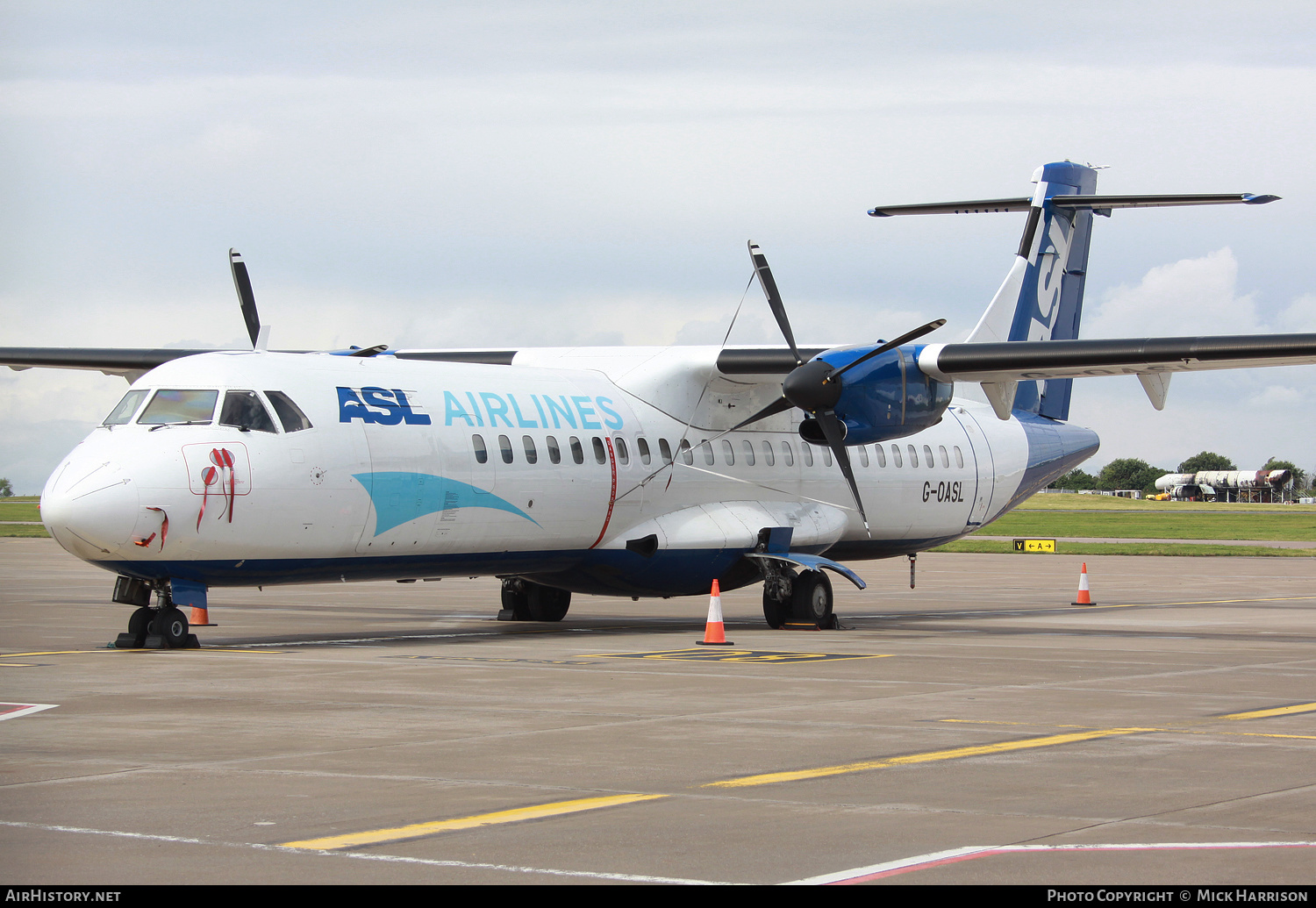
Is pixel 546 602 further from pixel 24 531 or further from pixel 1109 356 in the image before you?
pixel 24 531

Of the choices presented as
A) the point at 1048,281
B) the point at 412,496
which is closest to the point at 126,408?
the point at 412,496

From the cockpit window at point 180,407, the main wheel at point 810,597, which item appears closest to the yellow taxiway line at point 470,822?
the cockpit window at point 180,407

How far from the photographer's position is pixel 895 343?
59.6 feet

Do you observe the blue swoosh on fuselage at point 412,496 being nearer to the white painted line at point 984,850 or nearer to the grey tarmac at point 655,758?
the grey tarmac at point 655,758

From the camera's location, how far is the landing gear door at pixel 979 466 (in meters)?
23.2

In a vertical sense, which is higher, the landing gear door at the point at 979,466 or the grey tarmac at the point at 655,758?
the landing gear door at the point at 979,466

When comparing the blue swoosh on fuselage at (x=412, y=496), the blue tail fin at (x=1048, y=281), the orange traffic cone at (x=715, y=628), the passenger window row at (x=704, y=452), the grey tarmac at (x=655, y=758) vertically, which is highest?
the blue tail fin at (x=1048, y=281)

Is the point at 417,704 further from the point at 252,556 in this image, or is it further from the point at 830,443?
the point at 830,443

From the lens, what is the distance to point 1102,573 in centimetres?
3378

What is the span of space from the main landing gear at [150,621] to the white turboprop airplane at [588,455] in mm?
21

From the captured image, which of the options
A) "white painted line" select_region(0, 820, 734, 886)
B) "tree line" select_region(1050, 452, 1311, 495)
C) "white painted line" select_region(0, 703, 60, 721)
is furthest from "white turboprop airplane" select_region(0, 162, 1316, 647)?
"tree line" select_region(1050, 452, 1311, 495)

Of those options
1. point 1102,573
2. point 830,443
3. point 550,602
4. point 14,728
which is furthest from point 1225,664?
point 1102,573

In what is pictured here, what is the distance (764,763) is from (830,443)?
1014cm

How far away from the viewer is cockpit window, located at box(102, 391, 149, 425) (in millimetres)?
14499
